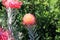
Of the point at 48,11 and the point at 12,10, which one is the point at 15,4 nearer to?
the point at 12,10

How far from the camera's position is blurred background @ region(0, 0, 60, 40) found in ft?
10.9

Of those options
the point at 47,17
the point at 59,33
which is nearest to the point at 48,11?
the point at 47,17

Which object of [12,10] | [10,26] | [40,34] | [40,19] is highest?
[12,10]

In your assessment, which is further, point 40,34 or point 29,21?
point 40,34

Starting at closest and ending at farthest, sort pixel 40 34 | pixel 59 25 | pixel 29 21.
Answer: pixel 29 21
pixel 59 25
pixel 40 34

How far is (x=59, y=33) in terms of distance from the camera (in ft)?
11.0

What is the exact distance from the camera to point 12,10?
2.24 m

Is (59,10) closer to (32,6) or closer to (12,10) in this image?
(32,6)

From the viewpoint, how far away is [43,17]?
335cm

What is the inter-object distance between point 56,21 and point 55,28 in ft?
0.52

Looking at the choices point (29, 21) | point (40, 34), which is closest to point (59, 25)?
point (40, 34)

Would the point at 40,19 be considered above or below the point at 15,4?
below

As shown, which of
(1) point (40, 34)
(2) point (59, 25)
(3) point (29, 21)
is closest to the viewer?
→ (3) point (29, 21)

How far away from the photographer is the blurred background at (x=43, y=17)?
→ 10.9ft
